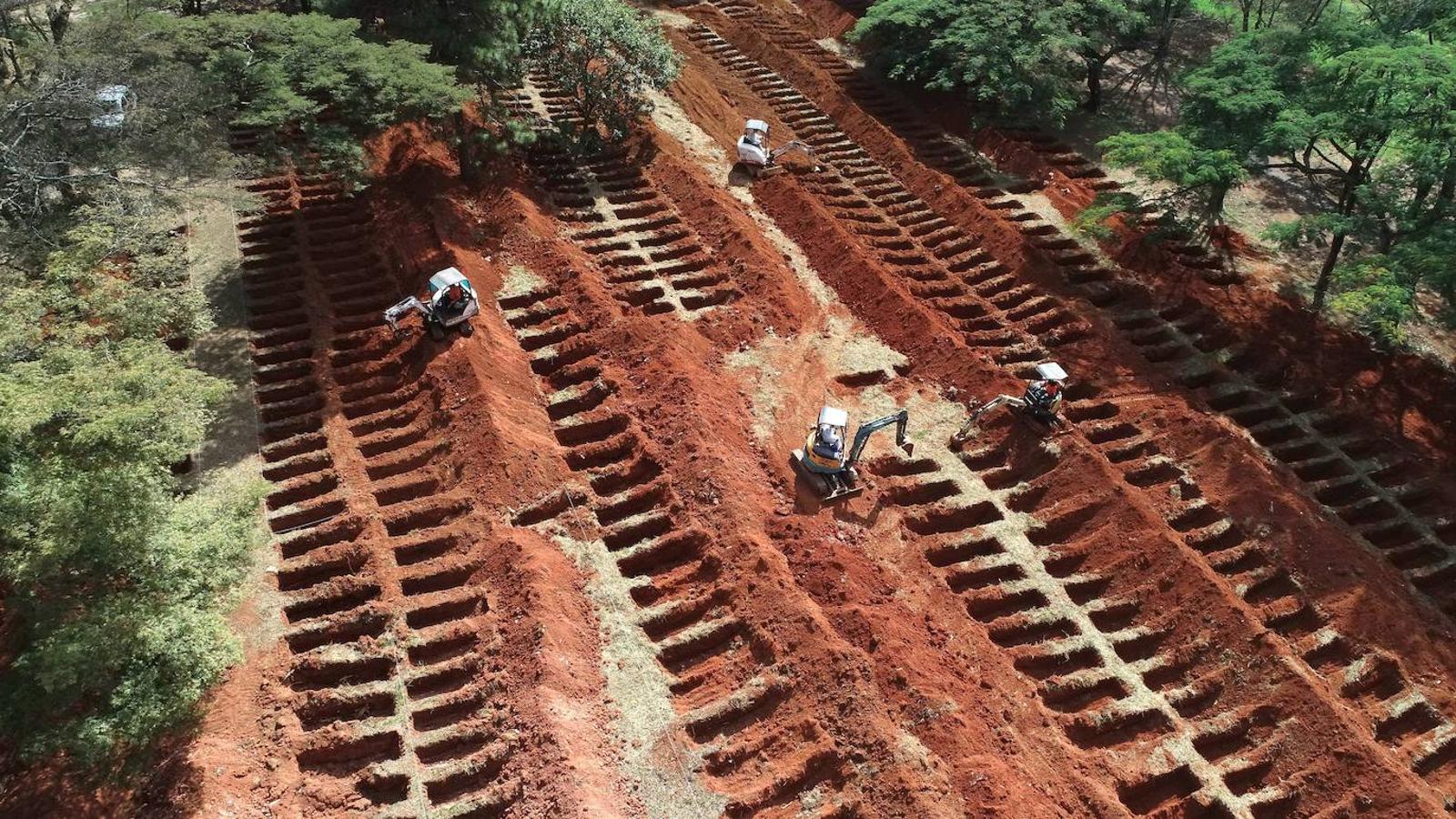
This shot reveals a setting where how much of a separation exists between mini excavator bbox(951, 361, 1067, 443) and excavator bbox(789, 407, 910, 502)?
6.19ft

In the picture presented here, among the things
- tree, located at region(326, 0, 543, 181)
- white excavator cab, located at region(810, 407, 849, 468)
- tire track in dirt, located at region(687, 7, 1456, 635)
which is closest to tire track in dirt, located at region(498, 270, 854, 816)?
white excavator cab, located at region(810, 407, 849, 468)

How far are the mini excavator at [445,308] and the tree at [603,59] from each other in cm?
762

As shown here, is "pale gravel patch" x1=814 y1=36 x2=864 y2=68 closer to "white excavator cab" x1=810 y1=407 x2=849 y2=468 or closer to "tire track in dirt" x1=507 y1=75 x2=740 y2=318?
"tire track in dirt" x1=507 y1=75 x2=740 y2=318

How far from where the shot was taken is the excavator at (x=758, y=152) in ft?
71.5

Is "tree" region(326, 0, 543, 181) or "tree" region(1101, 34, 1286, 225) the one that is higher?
"tree" region(1101, 34, 1286, 225)

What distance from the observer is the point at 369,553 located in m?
13.4

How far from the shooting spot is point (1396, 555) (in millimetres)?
14609

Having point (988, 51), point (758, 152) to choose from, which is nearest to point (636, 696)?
point (758, 152)

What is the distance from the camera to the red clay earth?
11.4m

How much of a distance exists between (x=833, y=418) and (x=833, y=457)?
0.69 meters

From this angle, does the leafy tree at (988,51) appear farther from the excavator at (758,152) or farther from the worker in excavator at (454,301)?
the worker in excavator at (454,301)

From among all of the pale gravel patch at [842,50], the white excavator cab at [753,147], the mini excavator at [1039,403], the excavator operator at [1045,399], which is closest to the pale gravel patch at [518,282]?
the white excavator cab at [753,147]

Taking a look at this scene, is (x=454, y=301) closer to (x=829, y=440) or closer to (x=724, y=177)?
(x=829, y=440)

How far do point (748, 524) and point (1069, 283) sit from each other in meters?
10.4
